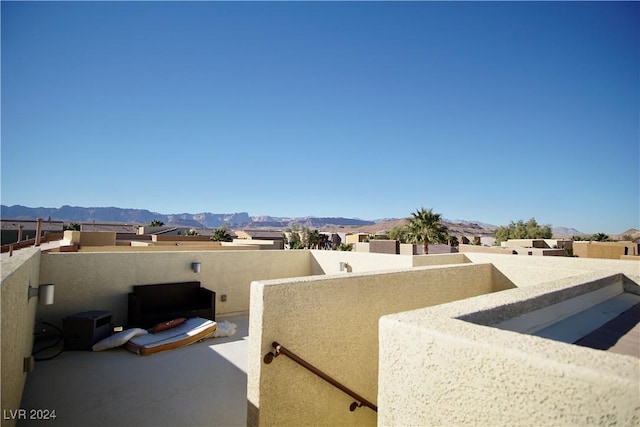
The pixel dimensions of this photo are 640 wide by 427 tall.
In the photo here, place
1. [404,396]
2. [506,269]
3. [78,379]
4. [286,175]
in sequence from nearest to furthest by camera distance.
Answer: [404,396], [78,379], [506,269], [286,175]

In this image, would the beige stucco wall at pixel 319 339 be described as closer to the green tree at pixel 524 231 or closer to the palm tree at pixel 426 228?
the palm tree at pixel 426 228

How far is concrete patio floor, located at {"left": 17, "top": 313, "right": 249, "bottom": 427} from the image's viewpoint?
4.07 m

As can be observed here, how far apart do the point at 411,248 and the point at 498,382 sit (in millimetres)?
21516

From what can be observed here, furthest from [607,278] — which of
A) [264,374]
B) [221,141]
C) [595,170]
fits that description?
[595,170]

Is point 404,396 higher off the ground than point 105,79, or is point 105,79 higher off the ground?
point 105,79

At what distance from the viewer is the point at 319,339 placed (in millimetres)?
3312

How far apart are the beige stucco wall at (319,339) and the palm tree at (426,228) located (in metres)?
19.0

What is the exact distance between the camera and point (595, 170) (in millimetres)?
40844

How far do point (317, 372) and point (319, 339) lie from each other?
1.01 ft

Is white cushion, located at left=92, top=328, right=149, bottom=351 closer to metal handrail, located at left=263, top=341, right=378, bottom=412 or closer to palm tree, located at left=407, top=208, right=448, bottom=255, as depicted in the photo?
metal handrail, located at left=263, top=341, right=378, bottom=412

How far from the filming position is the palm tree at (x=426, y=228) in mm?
22266

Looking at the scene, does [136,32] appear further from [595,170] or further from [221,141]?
[595,170]

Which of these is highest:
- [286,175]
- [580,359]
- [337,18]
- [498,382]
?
[286,175]

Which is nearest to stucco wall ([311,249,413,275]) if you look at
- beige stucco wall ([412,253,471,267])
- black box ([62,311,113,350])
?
beige stucco wall ([412,253,471,267])
